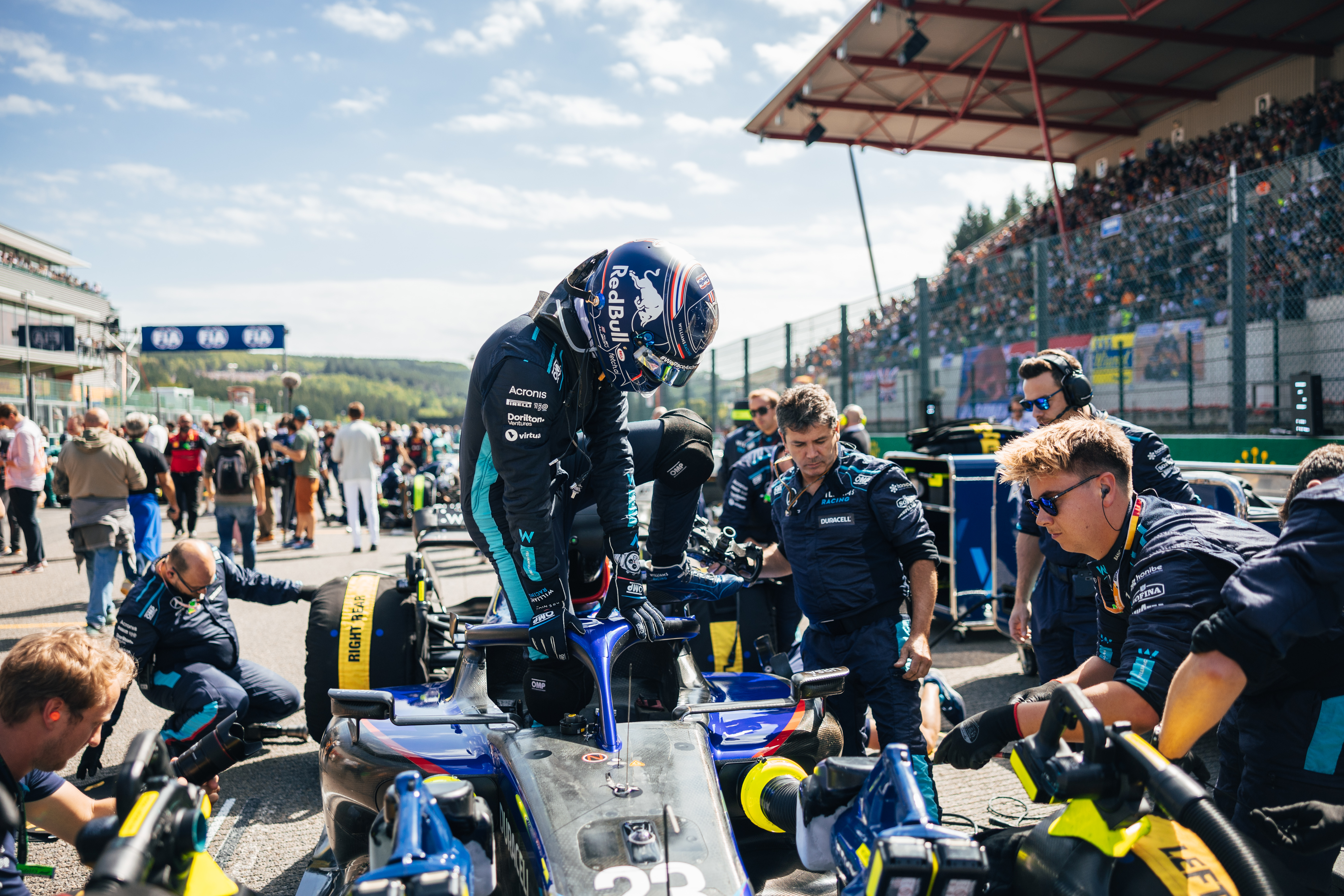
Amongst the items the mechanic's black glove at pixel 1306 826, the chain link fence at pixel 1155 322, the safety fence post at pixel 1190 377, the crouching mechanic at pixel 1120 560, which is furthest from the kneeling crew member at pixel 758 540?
the safety fence post at pixel 1190 377

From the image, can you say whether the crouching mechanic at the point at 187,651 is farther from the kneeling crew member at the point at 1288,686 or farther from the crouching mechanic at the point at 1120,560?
the kneeling crew member at the point at 1288,686

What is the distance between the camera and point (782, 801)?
253 centimetres

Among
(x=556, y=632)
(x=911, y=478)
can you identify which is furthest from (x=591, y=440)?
(x=911, y=478)

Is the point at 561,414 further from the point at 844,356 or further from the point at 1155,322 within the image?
the point at 844,356

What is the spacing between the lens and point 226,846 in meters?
3.56

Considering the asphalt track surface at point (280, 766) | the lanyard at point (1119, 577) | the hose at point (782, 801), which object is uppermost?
the lanyard at point (1119, 577)

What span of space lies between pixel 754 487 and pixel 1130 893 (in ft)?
12.0

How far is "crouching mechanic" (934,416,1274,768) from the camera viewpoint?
2.04 meters

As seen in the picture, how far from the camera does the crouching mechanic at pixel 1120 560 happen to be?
6.68ft

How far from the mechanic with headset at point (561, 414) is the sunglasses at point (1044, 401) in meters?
2.00

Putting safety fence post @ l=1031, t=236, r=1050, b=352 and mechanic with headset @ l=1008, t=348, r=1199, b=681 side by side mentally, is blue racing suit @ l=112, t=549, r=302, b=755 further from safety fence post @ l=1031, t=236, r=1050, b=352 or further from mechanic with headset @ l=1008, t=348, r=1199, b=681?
safety fence post @ l=1031, t=236, r=1050, b=352

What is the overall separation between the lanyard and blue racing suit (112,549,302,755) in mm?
3663

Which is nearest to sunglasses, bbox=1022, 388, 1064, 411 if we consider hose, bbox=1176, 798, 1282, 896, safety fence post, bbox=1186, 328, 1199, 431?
hose, bbox=1176, 798, 1282, 896

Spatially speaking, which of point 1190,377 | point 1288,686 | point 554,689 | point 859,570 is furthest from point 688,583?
point 1190,377
